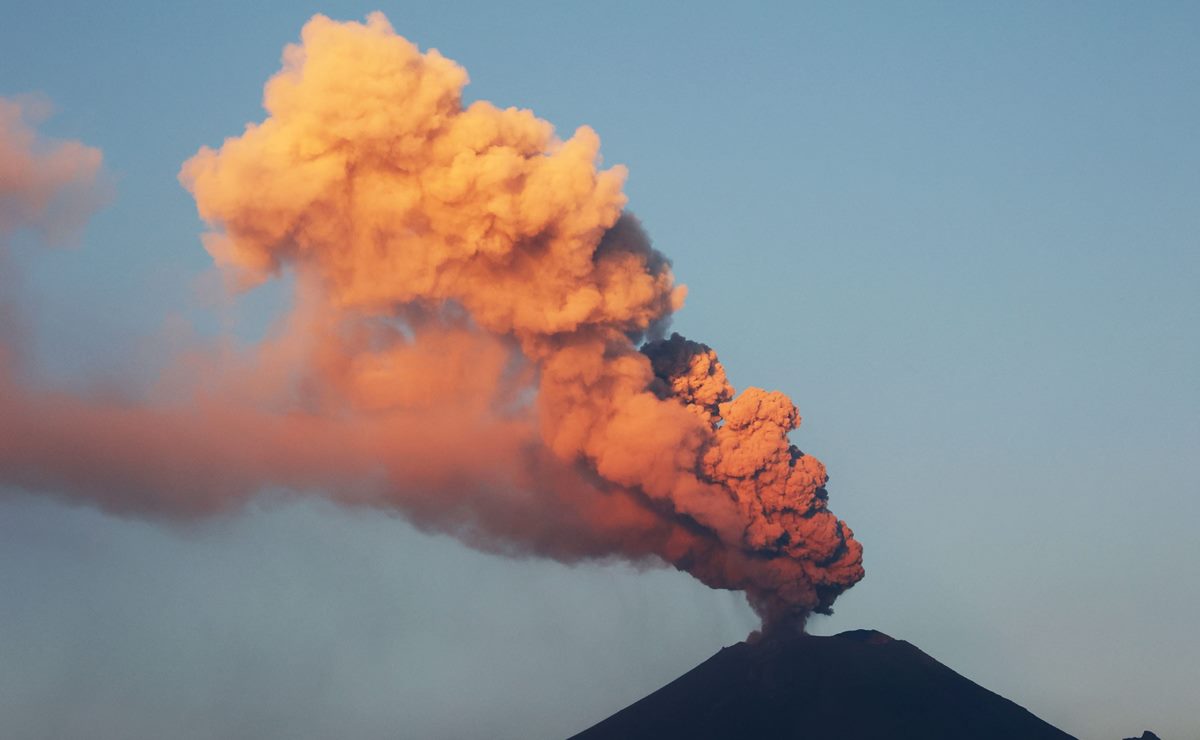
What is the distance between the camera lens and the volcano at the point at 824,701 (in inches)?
2323

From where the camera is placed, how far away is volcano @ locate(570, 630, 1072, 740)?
5900cm

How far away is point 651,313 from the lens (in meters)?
54.9

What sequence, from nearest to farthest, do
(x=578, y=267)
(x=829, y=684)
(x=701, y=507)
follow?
(x=578, y=267), (x=701, y=507), (x=829, y=684)

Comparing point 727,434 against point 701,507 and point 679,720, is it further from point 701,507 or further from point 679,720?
point 679,720

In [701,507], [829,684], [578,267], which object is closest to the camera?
[578,267]

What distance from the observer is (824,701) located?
195 ft

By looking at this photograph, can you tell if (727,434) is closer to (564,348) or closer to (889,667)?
(564,348)

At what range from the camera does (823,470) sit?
5919cm

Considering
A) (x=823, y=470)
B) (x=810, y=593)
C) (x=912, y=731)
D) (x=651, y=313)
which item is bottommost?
(x=912, y=731)

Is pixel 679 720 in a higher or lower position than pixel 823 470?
lower

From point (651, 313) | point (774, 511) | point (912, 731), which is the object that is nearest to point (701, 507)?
point (774, 511)

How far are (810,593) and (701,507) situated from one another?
575 centimetres

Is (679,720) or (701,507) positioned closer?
(701,507)

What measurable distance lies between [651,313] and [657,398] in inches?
137
